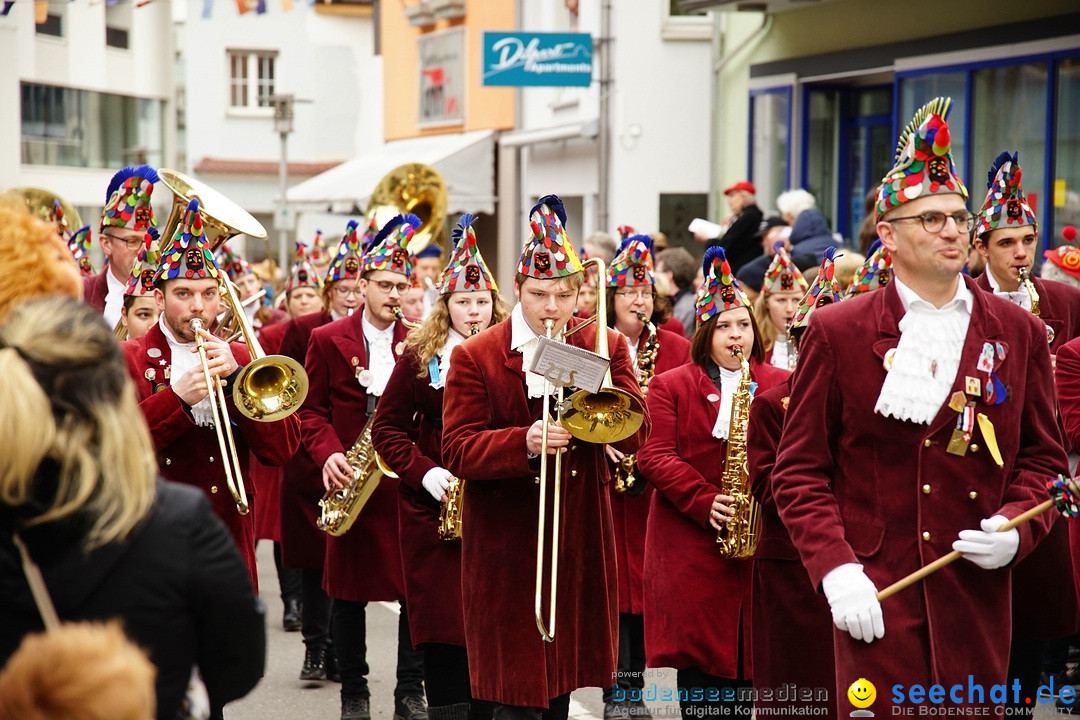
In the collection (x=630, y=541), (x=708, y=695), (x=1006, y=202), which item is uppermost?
(x=1006, y=202)

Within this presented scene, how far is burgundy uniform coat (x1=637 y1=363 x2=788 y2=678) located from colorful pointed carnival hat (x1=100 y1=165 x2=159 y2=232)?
2846mm

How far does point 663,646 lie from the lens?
6672 millimetres

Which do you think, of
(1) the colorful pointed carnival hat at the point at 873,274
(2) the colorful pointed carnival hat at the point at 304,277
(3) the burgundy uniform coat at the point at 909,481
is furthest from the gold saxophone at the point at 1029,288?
(2) the colorful pointed carnival hat at the point at 304,277

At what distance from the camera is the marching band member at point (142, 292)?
20.5 ft

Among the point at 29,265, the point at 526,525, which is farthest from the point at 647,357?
the point at 29,265

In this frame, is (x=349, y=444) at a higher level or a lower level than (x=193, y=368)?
lower

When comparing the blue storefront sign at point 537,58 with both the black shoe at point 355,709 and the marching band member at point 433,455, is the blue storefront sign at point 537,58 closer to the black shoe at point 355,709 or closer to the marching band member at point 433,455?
the marching band member at point 433,455

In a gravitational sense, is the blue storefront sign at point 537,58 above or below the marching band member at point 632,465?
above

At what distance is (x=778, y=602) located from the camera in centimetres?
596

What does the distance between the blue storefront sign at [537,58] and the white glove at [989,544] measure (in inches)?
518

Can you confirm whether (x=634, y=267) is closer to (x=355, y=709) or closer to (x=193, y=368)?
(x=355, y=709)

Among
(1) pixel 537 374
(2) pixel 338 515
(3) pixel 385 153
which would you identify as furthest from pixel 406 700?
(3) pixel 385 153

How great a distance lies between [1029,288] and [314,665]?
4.16 m

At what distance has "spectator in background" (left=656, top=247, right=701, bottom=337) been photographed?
11.4 meters
